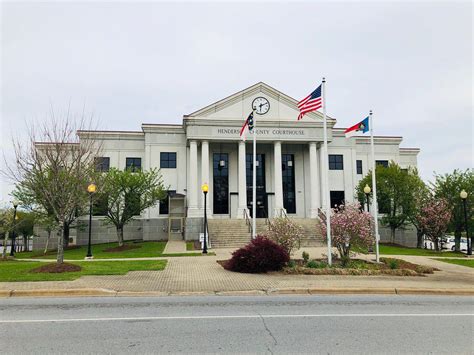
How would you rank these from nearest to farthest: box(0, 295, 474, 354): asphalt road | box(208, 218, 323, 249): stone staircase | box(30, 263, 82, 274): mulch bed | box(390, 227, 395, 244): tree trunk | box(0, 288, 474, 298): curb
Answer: box(0, 295, 474, 354): asphalt road < box(0, 288, 474, 298): curb < box(30, 263, 82, 274): mulch bed < box(208, 218, 323, 249): stone staircase < box(390, 227, 395, 244): tree trunk

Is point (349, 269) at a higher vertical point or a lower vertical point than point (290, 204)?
lower

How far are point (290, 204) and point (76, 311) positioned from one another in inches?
1174

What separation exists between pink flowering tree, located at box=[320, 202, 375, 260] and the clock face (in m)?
19.7

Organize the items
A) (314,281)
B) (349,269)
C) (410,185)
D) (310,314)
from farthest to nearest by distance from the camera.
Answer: (410,185) < (349,269) < (314,281) < (310,314)

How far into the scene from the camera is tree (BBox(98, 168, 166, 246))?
26797 millimetres

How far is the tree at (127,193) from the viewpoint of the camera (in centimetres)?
2680

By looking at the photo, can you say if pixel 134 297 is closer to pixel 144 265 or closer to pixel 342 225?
pixel 144 265

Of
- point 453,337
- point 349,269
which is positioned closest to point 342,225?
point 349,269

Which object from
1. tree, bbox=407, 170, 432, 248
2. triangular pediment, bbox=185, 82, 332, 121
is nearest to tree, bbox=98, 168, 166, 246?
triangular pediment, bbox=185, 82, 332, 121

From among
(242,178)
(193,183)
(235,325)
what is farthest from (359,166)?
(235,325)

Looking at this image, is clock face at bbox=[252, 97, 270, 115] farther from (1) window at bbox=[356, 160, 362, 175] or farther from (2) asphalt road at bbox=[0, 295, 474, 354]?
(2) asphalt road at bbox=[0, 295, 474, 354]

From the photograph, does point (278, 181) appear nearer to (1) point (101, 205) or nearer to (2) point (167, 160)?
(2) point (167, 160)

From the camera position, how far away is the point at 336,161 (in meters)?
38.5

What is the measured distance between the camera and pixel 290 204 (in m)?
36.8
